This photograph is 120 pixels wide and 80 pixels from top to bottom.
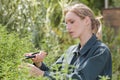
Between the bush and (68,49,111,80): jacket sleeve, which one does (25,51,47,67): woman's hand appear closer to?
the bush

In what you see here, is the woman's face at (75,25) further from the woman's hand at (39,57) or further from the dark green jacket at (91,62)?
the woman's hand at (39,57)

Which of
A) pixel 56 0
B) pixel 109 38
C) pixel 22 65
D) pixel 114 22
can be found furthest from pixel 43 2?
pixel 22 65

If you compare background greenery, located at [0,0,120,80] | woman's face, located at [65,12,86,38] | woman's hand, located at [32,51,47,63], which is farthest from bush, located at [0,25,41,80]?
background greenery, located at [0,0,120,80]

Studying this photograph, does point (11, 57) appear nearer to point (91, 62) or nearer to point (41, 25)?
point (91, 62)

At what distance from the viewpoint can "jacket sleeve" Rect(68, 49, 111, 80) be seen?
323cm

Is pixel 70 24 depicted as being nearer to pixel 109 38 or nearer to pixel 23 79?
pixel 23 79

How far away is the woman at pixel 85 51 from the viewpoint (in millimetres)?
3275

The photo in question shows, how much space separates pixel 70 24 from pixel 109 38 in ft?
15.0

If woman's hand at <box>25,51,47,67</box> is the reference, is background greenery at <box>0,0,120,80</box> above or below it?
below

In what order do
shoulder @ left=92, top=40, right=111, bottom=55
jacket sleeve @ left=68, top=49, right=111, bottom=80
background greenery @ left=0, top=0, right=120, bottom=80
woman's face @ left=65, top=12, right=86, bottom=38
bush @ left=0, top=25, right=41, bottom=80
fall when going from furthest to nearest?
background greenery @ left=0, top=0, right=120, bottom=80 < woman's face @ left=65, top=12, right=86, bottom=38 < shoulder @ left=92, top=40, right=111, bottom=55 < jacket sleeve @ left=68, top=49, right=111, bottom=80 < bush @ left=0, top=25, right=41, bottom=80

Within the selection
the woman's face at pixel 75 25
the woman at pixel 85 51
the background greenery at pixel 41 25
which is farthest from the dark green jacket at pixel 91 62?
the background greenery at pixel 41 25

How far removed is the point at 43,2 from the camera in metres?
6.94

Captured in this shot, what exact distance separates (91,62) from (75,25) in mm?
350

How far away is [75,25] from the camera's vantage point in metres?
3.48
